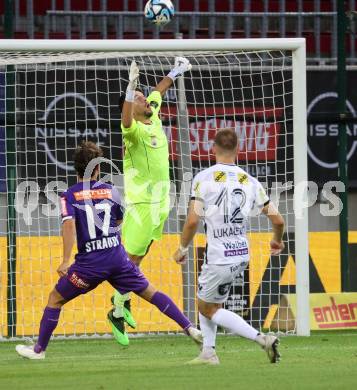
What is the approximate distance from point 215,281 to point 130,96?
2370mm

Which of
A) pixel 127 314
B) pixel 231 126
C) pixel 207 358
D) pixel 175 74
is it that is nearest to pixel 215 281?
pixel 207 358

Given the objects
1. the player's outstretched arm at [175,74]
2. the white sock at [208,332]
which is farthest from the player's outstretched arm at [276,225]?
the player's outstretched arm at [175,74]

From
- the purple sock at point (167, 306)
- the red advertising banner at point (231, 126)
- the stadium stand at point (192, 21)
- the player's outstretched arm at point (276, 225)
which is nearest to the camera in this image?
the player's outstretched arm at point (276, 225)

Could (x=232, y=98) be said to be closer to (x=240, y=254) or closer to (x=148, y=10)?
(x=148, y=10)

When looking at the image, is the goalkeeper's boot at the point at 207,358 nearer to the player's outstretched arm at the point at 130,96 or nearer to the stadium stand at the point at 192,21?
the player's outstretched arm at the point at 130,96

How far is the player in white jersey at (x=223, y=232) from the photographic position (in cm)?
818

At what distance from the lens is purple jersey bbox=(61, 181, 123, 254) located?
9000 mm

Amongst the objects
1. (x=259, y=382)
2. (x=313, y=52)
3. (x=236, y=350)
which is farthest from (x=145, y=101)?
(x=313, y=52)

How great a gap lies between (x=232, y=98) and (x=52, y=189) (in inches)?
88.9

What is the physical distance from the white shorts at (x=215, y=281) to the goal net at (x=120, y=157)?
11.1 feet

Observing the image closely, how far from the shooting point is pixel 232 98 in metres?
12.9

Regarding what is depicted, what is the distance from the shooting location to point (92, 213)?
903cm

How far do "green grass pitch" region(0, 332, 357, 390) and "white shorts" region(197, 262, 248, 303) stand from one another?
20.0 inches

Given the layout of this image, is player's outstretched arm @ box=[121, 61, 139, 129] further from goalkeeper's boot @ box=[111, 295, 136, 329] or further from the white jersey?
the white jersey
